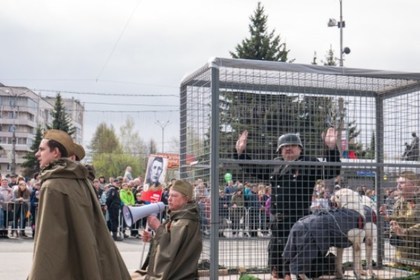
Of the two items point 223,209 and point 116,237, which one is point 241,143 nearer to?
point 223,209

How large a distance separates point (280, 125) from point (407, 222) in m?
2.33

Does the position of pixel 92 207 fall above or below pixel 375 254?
above

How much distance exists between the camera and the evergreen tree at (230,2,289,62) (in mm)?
38781

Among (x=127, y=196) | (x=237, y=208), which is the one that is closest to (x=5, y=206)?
(x=127, y=196)

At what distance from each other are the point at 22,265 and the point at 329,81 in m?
7.56

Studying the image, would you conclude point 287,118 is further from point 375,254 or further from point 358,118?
point 375,254

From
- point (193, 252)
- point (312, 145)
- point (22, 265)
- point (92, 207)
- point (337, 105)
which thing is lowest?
point (22, 265)

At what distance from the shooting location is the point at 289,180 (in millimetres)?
7906

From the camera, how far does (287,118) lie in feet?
26.8

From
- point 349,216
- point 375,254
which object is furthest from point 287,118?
point 375,254

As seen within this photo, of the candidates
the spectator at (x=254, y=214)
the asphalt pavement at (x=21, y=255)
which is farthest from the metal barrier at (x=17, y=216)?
the spectator at (x=254, y=214)

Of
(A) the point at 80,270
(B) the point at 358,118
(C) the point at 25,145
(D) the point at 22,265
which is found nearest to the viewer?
(A) the point at 80,270

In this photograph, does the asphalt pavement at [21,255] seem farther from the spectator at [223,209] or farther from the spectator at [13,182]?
the spectator at [13,182]

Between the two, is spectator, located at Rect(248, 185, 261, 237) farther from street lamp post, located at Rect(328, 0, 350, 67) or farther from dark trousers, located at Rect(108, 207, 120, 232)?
street lamp post, located at Rect(328, 0, 350, 67)
